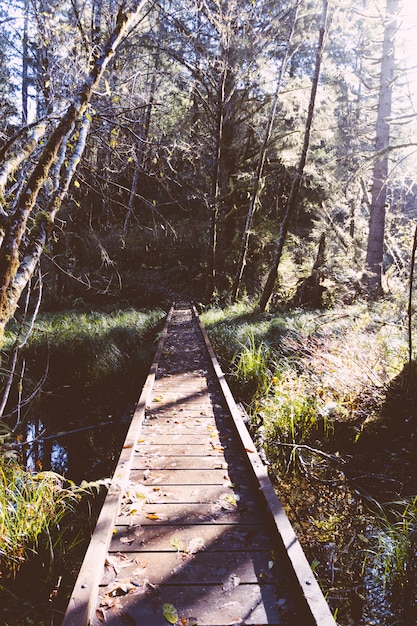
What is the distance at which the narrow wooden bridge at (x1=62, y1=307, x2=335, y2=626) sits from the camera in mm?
2514

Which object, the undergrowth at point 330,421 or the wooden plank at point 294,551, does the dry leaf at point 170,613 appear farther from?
the undergrowth at point 330,421

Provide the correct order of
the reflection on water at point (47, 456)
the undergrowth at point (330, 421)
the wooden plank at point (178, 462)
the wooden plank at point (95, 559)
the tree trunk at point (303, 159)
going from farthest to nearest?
1. the tree trunk at point (303, 159)
2. the reflection on water at point (47, 456)
3. the wooden plank at point (178, 462)
4. the undergrowth at point (330, 421)
5. the wooden plank at point (95, 559)

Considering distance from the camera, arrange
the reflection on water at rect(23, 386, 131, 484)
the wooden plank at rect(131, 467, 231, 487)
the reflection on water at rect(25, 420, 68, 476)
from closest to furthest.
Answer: the wooden plank at rect(131, 467, 231, 487)
the reflection on water at rect(23, 386, 131, 484)
the reflection on water at rect(25, 420, 68, 476)

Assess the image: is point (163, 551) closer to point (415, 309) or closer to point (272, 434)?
point (272, 434)

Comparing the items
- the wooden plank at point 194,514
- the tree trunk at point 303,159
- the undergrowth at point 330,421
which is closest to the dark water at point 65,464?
the wooden plank at point 194,514

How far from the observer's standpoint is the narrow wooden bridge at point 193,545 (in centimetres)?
251

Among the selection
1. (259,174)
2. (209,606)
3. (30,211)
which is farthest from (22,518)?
(259,174)

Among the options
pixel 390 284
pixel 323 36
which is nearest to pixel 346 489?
pixel 323 36

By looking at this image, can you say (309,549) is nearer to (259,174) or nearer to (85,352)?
(85,352)

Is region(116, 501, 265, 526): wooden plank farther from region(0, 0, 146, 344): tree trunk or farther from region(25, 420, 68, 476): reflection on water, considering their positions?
region(25, 420, 68, 476): reflection on water

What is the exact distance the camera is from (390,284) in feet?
56.9

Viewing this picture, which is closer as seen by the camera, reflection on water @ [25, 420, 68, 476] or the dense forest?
reflection on water @ [25, 420, 68, 476]

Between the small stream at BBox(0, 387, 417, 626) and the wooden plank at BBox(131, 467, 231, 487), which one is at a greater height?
the wooden plank at BBox(131, 467, 231, 487)

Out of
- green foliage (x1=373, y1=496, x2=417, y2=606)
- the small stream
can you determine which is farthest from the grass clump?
green foliage (x1=373, y1=496, x2=417, y2=606)
